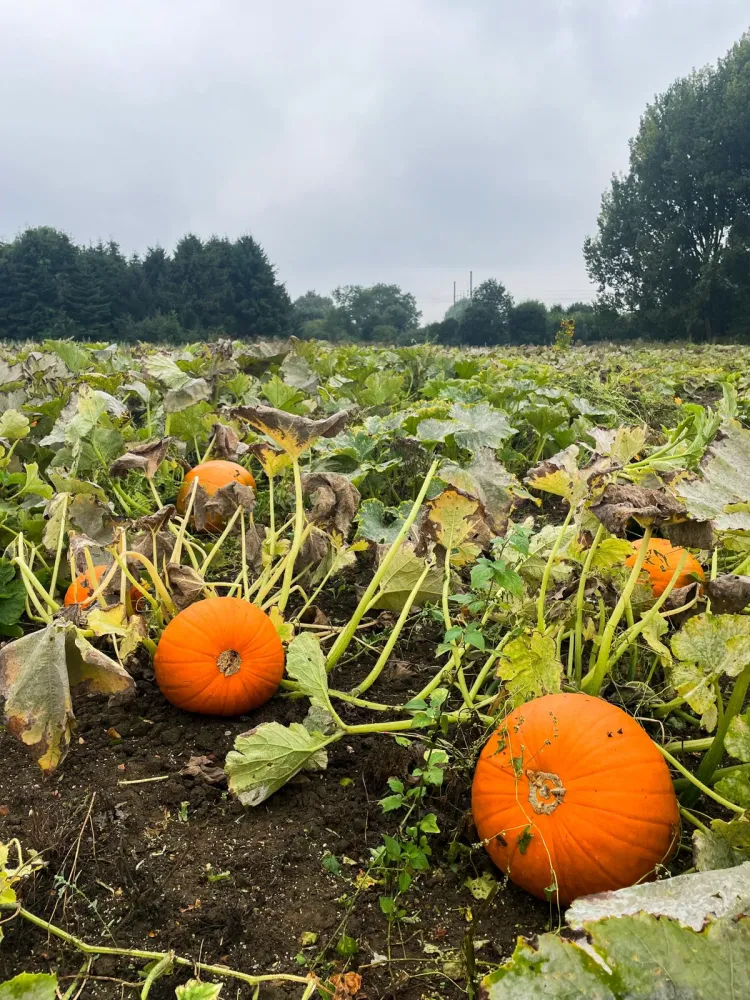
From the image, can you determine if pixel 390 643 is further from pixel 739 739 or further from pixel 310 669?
pixel 739 739

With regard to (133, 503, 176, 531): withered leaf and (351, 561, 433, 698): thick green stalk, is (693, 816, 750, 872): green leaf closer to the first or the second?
(351, 561, 433, 698): thick green stalk

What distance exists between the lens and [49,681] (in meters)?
1.54

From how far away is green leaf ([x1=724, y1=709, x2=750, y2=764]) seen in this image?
1256 mm

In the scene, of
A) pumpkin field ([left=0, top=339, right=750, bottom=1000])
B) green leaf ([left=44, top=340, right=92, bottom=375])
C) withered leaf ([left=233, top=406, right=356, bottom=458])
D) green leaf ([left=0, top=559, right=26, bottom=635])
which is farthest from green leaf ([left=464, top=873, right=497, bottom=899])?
green leaf ([left=44, top=340, right=92, bottom=375])

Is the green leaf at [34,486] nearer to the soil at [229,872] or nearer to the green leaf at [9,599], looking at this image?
the green leaf at [9,599]

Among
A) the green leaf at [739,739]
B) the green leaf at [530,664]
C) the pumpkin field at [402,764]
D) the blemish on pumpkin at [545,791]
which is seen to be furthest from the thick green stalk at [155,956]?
the green leaf at [739,739]

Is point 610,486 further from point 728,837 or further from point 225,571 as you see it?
point 225,571

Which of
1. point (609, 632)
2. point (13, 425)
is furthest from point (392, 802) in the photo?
point (13, 425)

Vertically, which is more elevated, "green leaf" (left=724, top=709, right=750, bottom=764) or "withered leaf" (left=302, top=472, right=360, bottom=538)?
"withered leaf" (left=302, top=472, right=360, bottom=538)

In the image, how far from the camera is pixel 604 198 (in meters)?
37.8

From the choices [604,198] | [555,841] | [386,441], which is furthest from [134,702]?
[604,198]

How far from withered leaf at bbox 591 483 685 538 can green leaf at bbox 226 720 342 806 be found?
710mm

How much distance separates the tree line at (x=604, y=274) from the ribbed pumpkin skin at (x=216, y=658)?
86.5ft

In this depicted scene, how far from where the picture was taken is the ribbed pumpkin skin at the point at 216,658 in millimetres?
1908
